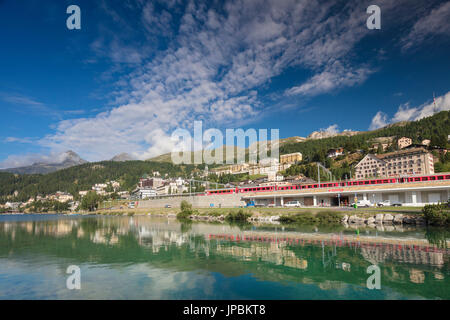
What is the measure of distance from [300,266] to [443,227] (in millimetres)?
23828

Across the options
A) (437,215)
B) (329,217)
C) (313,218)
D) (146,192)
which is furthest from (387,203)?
(146,192)

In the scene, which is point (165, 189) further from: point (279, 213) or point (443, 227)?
point (443, 227)

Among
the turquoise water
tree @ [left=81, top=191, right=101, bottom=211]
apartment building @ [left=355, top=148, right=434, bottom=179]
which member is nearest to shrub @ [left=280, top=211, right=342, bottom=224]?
Result: the turquoise water

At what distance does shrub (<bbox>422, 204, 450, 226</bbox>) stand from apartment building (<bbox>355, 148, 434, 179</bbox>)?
257ft

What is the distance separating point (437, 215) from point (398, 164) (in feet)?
310

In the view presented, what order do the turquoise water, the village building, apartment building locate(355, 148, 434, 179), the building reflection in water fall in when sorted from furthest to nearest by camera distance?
the village building → apartment building locate(355, 148, 434, 179) → the building reflection in water → the turquoise water

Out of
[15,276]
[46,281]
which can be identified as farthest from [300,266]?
[15,276]

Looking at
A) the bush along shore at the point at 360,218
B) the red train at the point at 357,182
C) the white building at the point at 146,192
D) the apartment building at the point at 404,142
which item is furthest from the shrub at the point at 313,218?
the white building at the point at 146,192

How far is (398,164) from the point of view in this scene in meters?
109

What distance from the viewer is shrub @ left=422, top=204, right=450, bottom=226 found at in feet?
94.8

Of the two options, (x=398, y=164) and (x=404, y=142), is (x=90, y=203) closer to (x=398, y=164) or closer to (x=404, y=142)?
(x=398, y=164)

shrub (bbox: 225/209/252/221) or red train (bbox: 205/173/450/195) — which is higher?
red train (bbox: 205/173/450/195)

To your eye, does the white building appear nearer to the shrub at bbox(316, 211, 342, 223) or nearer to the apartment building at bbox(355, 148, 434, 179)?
the apartment building at bbox(355, 148, 434, 179)
